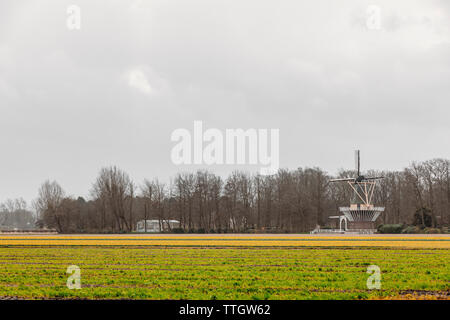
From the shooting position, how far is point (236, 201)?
400 feet

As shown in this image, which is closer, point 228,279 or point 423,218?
point 228,279

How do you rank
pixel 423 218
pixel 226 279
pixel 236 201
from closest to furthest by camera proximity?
pixel 226 279, pixel 423 218, pixel 236 201

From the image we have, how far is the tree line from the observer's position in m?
111

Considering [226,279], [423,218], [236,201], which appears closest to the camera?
[226,279]

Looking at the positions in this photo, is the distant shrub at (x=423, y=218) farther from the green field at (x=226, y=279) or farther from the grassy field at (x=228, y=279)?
the grassy field at (x=228, y=279)

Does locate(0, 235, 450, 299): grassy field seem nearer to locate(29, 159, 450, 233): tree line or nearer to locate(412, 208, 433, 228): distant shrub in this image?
locate(412, 208, 433, 228): distant shrub

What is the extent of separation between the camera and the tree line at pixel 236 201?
11056 cm

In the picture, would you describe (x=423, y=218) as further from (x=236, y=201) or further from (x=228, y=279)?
(x=228, y=279)

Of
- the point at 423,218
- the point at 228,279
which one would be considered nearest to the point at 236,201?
the point at 423,218

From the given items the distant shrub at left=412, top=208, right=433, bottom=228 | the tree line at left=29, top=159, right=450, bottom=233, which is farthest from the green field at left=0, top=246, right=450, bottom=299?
the tree line at left=29, top=159, right=450, bottom=233

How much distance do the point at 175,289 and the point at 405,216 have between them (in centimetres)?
10336

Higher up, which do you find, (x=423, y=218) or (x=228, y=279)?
(x=228, y=279)
